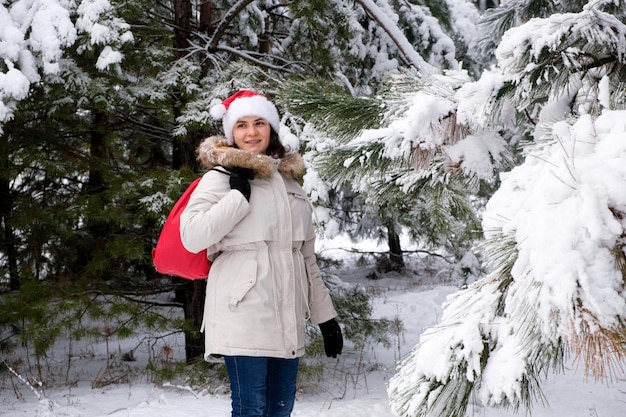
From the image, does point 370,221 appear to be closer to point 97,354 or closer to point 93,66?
point 97,354

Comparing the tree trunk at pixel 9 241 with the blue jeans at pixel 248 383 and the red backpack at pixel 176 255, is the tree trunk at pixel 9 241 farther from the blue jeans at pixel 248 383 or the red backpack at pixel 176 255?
the blue jeans at pixel 248 383

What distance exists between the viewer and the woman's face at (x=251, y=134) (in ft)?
8.36

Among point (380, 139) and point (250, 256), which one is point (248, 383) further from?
point (380, 139)

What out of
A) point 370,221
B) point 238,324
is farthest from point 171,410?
point 370,221

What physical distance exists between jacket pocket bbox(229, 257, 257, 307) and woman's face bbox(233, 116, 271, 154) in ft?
1.90

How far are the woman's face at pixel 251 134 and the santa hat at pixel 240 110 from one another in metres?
0.03

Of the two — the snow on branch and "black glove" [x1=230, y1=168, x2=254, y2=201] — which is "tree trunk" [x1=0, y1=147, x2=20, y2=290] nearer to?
"black glove" [x1=230, y1=168, x2=254, y2=201]

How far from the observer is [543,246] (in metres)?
0.80

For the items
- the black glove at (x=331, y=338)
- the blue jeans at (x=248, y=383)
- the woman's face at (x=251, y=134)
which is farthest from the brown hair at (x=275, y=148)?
the blue jeans at (x=248, y=383)

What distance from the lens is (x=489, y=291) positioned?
1.08 meters

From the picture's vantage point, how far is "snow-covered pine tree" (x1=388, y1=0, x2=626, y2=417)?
0.77 m

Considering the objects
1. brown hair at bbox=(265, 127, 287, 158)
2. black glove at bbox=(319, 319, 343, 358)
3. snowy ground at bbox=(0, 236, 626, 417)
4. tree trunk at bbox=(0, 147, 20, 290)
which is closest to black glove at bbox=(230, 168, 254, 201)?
brown hair at bbox=(265, 127, 287, 158)

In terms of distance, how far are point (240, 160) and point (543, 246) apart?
1690 mm

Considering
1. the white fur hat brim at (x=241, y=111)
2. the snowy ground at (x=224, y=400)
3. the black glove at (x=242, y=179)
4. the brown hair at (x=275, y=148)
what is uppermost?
the white fur hat brim at (x=241, y=111)
